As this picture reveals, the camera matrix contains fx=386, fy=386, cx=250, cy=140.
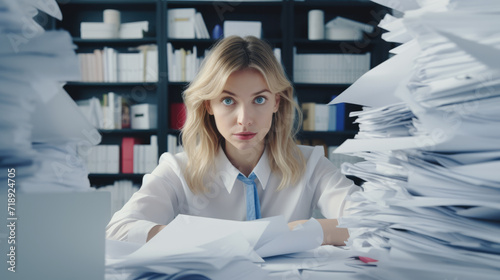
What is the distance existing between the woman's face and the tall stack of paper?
82 centimetres

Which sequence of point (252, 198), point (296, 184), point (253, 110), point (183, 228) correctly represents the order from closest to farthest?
point (183, 228), point (253, 110), point (252, 198), point (296, 184)

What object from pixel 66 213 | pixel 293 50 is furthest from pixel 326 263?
pixel 293 50

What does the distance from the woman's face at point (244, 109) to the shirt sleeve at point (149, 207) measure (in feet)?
1.02

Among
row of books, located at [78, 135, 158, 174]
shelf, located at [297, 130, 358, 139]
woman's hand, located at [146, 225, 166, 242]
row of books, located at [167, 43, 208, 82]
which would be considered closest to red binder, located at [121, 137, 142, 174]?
row of books, located at [78, 135, 158, 174]

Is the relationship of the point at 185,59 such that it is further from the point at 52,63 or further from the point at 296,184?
the point at 52,63

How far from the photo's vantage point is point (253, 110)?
122cm

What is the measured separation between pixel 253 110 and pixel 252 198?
33cm

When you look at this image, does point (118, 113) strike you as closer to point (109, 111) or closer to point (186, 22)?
point (109, 111)

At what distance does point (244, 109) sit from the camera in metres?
1.21

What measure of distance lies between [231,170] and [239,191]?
0.10 meters

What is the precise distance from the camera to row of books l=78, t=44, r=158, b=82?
138 inches

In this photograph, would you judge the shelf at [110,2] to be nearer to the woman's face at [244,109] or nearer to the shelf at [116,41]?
the shelf at [116,41]

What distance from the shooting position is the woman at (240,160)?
4.08 feet

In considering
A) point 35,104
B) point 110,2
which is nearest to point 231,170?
point 35,104
